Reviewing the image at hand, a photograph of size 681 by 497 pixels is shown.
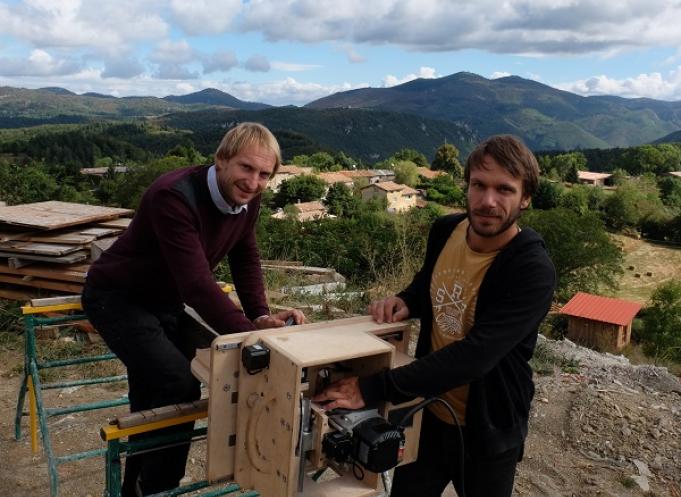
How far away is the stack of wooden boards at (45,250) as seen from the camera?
5.44 m

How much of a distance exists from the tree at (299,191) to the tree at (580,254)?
2542 cm

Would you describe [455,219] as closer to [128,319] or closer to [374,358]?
[374,358]

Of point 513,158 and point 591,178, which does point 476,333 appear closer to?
point 513,158

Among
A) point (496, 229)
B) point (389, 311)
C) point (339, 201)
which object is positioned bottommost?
point (339, 201)

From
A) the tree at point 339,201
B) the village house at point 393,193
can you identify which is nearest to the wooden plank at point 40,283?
the tree at point 339,201

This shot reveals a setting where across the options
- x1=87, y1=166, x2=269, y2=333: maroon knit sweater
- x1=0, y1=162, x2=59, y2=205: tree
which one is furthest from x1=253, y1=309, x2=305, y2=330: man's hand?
x1=0, y1=162, x2=59, y2=205: tree

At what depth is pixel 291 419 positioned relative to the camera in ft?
5.17

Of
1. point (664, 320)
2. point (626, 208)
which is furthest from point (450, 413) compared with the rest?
point (626, 208)

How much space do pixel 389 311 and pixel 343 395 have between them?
0.46m

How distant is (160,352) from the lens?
7.78 ft

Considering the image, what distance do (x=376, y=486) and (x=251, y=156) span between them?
1.31 meters

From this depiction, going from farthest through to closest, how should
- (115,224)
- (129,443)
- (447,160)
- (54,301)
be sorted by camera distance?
(447,160) → (115,224) → (54,301) → (129,443)

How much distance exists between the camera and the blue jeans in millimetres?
2115

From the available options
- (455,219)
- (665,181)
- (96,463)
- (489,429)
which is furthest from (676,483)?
(665,181)
